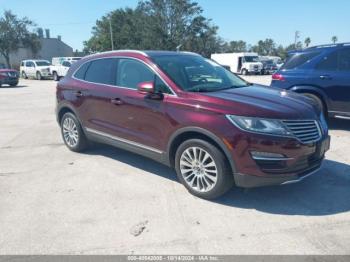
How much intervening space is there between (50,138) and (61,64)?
2389 centimetres

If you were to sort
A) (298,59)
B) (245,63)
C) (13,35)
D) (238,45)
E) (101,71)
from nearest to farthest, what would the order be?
(101,71), (298,59), (245,63), (13,35), (238,45)

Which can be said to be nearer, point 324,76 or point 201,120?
point 201,120

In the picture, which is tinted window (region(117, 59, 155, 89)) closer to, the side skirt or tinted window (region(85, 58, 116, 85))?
tinted window (region(85, 58, 116, 85))

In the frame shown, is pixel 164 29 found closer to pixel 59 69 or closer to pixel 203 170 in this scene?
pixel 59 69

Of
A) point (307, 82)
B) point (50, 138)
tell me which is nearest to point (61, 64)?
point (50, 138)

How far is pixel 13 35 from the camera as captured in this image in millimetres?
49531

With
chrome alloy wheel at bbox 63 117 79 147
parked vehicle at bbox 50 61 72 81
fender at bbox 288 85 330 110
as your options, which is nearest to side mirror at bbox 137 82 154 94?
chrome alloy wheel at bbox 63 117 79 147

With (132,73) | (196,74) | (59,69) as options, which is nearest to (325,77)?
(196,74)

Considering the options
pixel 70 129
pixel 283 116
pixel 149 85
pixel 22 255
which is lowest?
pixel 22 255

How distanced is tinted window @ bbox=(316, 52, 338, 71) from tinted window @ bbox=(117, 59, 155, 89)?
4.45 m

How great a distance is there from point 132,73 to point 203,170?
6.01 feet

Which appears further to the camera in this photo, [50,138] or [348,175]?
[50,138]

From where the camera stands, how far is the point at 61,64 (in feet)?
97.6

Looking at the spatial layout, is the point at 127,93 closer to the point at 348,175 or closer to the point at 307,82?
the point at 348,175
